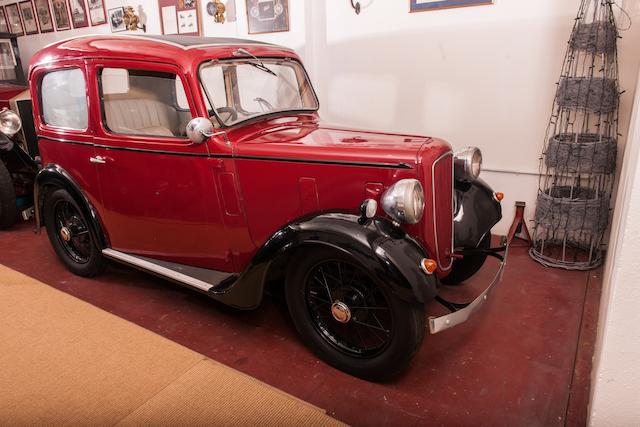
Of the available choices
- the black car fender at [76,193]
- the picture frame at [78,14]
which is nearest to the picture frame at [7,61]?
the picture frame at [78,14]

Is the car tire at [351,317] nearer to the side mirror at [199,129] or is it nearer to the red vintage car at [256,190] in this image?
the red vintage car at [256,190]

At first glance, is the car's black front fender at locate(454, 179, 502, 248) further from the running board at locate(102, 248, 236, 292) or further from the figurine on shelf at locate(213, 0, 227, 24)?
the figurine on shelf at locate(213, 0, 227, 24)

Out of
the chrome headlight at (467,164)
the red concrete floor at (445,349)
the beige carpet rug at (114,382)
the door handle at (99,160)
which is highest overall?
the door handle at (99,160)

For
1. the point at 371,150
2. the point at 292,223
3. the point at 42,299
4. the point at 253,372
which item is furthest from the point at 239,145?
the point at 42,299

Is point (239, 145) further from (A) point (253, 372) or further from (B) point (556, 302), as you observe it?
(B) point (556, 302)

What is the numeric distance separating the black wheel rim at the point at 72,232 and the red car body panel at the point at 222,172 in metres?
0.34

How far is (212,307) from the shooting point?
2.57 meters

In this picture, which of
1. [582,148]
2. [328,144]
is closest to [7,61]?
[328,144]

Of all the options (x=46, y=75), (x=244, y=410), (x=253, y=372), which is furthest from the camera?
(x=46, y=75)

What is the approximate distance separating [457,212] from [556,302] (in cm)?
85

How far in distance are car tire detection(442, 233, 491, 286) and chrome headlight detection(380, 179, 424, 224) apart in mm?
938

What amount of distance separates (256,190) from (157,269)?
83 cm

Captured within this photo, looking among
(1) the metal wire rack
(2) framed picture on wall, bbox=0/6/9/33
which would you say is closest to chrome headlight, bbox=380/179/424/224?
(1) the metal wire rack

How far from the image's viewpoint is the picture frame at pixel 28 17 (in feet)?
20.8
